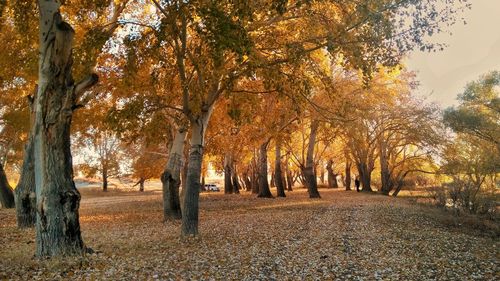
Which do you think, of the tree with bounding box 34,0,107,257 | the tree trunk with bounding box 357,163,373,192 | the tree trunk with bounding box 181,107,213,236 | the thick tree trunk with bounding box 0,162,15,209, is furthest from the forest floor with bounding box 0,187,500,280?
the tree trunk with bounding box 357,163,373,192

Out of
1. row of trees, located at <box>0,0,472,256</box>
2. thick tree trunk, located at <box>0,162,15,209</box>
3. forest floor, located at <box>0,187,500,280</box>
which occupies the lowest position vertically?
forest floor, located at <box>0,187,500,280</box>

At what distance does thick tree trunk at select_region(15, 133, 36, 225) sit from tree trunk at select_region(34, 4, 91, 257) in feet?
24.9

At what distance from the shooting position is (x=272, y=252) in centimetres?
1231

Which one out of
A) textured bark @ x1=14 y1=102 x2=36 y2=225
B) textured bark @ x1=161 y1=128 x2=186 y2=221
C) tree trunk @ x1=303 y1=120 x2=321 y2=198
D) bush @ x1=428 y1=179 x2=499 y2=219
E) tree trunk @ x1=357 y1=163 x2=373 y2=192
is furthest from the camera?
tree trunk @ x1=357 y1=163 x2=373 y2=192

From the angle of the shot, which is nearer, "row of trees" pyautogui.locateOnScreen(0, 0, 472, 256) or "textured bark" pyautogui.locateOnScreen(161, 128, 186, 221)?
"row of trees" pyautogui.locateOnScreen(0, 0, 472, 256)

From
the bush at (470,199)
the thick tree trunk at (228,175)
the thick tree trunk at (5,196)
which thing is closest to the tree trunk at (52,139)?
the thick tree trunk at (5,196)

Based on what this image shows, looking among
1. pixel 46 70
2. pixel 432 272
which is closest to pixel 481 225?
pixel 432 272

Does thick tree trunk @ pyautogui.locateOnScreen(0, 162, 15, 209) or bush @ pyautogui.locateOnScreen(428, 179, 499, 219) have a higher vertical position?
thick tree trunk @ pyautogui.locateOnScreen(0, 162, 15, 209)

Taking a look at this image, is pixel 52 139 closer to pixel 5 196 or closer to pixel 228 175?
pixel 5 196

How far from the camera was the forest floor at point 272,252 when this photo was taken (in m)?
9.86

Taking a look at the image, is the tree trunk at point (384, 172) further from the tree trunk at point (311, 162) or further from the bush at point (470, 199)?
the bush at point (470, 199)

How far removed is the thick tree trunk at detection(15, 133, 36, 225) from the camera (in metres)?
18.0

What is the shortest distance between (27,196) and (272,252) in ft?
38.5

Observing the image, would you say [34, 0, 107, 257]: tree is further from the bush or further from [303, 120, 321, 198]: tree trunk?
[303, 120, 321, 198]: tree trunk
